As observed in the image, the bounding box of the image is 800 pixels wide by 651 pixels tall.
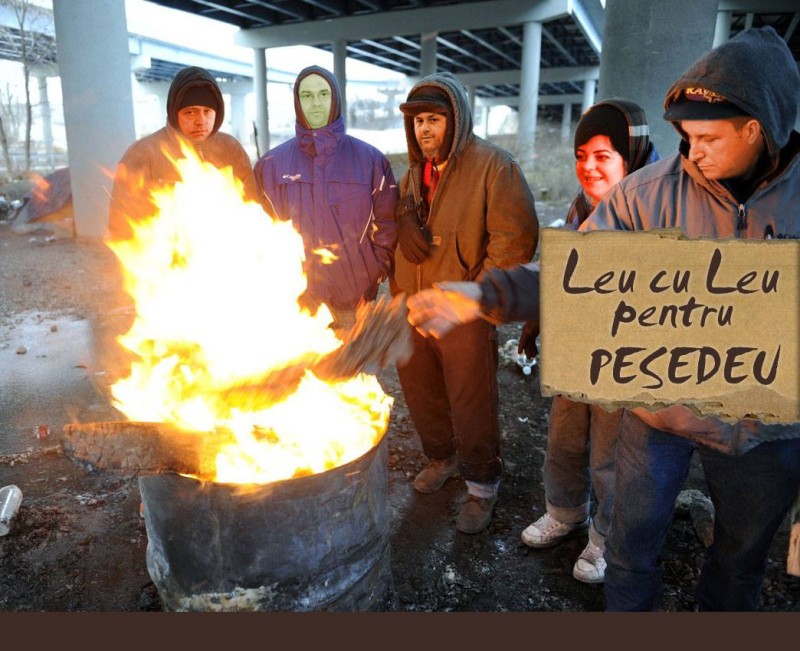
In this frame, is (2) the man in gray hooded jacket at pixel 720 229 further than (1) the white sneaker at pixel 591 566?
No

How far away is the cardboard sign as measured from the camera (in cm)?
158

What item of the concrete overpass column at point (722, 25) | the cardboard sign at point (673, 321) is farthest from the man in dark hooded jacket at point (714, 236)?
the concrete overpass column at point (722, 25)

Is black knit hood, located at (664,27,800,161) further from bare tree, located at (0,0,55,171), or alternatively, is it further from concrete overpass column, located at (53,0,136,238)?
bare tree, located at (0,0,55,171)

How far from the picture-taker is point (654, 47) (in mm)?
5605

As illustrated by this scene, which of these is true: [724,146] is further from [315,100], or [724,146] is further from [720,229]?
[315,100]

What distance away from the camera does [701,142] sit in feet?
5.98

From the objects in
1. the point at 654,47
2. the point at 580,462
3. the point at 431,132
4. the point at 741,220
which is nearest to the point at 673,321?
the point at 741,220

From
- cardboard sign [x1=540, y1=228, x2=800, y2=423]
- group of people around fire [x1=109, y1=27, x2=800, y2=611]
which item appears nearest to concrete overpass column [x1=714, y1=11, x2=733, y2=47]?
group of people around fire [x1=109, y1=27, x2=800, y2=611]

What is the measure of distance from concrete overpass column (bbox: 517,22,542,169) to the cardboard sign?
19.6 m

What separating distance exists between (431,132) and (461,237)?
1.95 ft

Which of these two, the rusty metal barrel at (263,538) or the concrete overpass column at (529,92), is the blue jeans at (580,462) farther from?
the concrete overpass column at (529,92)

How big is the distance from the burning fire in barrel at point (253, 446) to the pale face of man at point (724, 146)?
131 cm

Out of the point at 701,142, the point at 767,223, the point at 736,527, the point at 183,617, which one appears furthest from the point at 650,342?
the point at 183,617

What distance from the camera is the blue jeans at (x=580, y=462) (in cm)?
285
